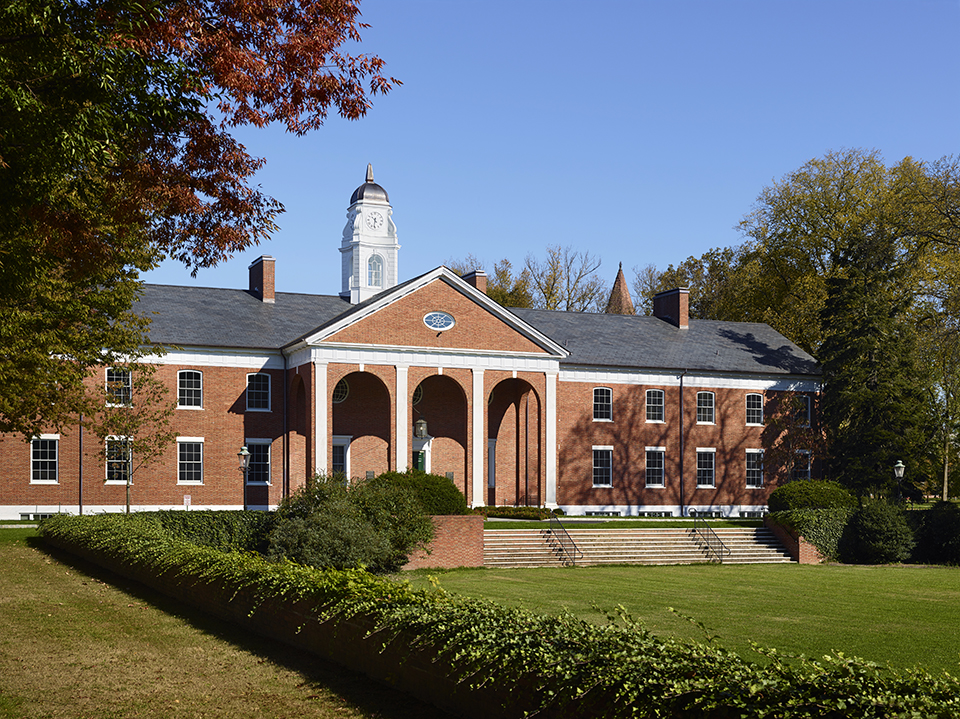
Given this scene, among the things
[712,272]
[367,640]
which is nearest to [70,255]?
[367,640]

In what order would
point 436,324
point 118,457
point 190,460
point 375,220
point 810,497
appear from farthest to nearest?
point 375,220, point 190,460, point 436,324, point 118,457, point 810,497

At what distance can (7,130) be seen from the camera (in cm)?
935

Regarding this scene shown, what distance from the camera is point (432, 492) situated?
28.7 metres

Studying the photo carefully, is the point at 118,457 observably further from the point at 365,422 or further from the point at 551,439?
the point at 551,439

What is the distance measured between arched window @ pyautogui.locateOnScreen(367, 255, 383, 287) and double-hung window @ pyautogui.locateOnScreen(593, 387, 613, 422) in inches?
597

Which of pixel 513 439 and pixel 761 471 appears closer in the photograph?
pixel 513 439

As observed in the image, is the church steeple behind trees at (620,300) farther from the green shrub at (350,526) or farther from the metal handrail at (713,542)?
the green shrub at (350,526)

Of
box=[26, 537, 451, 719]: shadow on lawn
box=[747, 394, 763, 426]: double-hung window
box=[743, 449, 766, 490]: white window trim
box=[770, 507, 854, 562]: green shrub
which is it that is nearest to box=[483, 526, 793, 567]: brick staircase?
box=[770, 507, 854, 562]: green shrub

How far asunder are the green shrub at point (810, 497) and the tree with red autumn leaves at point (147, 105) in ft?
91.4

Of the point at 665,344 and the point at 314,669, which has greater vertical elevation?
the point at 665,344

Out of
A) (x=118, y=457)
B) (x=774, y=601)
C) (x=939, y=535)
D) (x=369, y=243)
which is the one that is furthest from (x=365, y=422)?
(x=774, y=601)

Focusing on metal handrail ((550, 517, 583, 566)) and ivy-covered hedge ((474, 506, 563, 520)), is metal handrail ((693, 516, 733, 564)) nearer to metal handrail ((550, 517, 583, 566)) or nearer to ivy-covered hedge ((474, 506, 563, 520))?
metal handrail ((550, 517, 583, 566))

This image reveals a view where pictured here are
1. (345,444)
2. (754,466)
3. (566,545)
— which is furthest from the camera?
(754,466)

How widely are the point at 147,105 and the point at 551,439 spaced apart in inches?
1270
